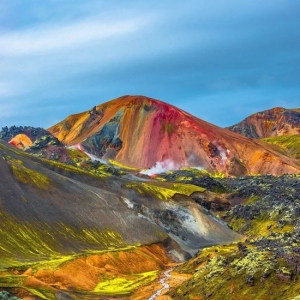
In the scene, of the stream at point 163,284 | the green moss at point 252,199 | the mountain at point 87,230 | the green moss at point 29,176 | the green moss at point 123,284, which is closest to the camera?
the stream at point 163,284

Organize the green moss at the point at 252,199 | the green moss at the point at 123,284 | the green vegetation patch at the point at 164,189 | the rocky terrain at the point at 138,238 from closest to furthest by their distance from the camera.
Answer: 1. the rocky terrain at the point at 138,238
2. the green moss at the point at 123,284
3. the green vegetation patch at the point at 164,189
4. the green moss at the point at 252,199

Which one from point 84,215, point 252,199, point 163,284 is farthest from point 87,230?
point 252,199

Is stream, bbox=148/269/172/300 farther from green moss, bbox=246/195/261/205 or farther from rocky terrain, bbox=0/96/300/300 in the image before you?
green moss, bbox=246/195/261/205

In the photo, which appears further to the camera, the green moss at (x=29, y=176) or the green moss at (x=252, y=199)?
the green moss at (x=252, y=199)

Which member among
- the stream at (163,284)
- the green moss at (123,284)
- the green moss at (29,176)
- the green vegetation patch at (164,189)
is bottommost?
the stream at (163,284)

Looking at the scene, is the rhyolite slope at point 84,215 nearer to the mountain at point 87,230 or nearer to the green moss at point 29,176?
the green moss at point 29,176

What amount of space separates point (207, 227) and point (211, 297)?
79016mm

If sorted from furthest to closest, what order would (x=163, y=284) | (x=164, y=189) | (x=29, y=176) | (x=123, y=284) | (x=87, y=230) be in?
(x=164, y=189) < (x=29, y=176) < (x=87, y=230) < (x=123, y=284) < (x=163, y=284)

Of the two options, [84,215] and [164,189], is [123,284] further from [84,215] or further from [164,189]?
[164,189]

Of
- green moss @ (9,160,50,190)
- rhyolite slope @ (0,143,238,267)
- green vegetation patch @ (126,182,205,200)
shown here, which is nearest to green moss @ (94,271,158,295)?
rhyolite slope @ (0,143,238,267)

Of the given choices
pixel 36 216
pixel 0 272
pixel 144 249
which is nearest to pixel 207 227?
pixel 144 249

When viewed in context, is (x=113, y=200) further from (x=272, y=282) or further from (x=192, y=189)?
(x=272, y=282)

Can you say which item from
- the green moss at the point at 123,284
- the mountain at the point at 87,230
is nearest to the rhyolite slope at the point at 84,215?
the mountain at the point at 87,230

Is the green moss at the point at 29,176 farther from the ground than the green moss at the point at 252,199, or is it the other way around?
the green moss at the point at 29,176
